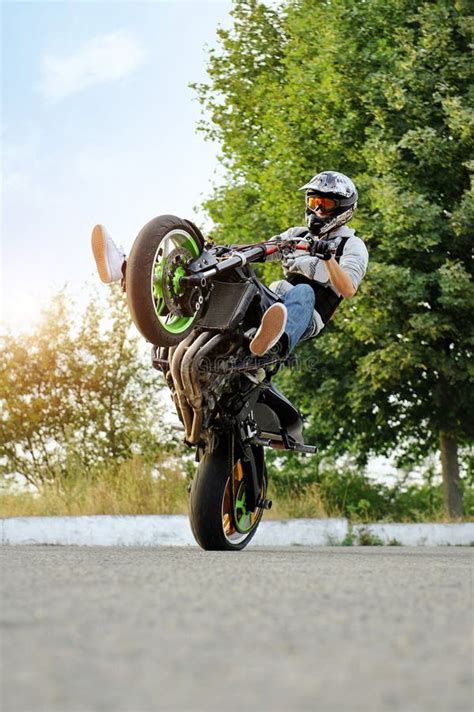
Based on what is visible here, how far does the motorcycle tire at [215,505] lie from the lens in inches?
317

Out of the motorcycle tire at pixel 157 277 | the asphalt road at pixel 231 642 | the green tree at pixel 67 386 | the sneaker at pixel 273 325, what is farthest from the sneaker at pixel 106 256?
the green tree at pixel 67 386

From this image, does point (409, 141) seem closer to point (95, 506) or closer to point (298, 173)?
point (298, 173)

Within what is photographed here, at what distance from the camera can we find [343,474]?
20141 mm

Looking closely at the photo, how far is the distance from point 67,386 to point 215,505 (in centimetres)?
1396

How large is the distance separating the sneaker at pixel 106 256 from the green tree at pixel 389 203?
31.1ft

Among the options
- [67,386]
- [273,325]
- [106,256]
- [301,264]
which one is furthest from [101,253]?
[67,386]

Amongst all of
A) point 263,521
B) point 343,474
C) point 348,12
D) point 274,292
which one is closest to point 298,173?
point 348,12

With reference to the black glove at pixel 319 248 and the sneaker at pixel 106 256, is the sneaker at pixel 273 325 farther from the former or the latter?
the sneaker at pixel 106 256

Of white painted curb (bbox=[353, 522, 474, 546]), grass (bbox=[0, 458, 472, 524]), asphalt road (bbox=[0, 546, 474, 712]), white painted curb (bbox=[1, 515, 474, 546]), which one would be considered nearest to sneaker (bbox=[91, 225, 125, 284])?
asphalt road (bbox=[0, 546, 474, 712])

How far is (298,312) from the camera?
26.6 feet

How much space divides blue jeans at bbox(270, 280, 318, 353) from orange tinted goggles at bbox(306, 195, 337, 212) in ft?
2.42

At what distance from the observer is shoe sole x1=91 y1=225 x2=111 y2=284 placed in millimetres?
7605

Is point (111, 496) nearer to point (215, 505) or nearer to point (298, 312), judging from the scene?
point (215, 505)

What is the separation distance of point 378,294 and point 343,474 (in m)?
4.37
